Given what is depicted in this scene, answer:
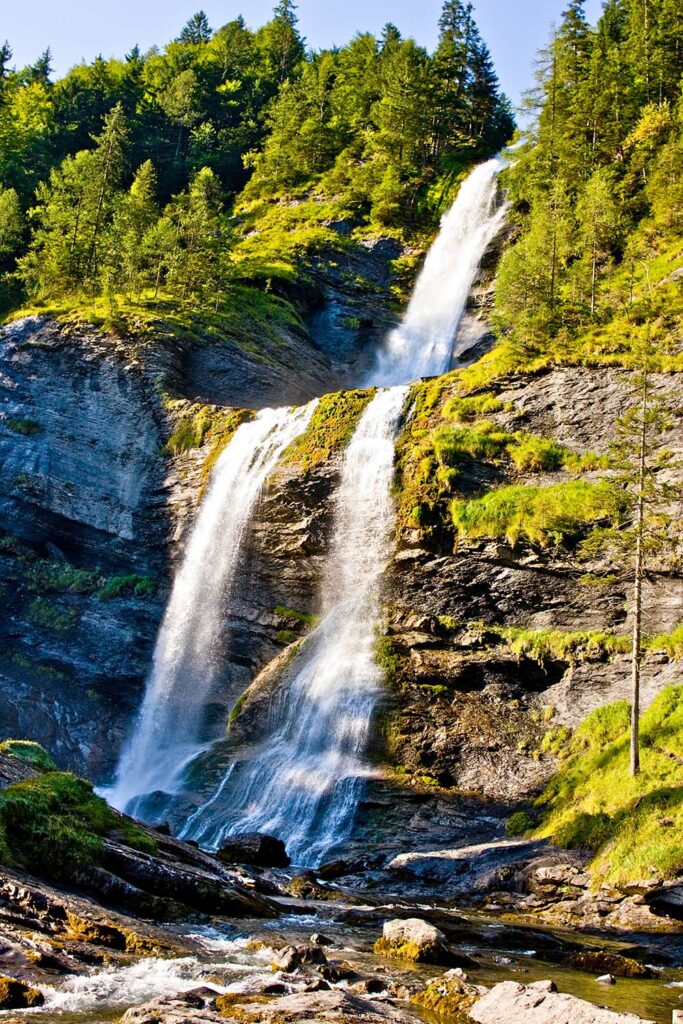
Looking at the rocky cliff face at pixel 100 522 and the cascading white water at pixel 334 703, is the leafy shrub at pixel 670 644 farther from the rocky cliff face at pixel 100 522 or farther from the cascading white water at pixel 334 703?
the rocky cliff face at pixel 100 522

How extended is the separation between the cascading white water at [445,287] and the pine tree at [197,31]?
58104 millimetres

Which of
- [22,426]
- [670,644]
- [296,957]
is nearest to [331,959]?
[296,957]

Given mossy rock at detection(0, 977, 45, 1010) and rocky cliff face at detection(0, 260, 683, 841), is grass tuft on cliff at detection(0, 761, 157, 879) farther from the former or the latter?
rocky cliff face at detection(0, 260, 683, 841)

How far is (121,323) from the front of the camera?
4209 cm

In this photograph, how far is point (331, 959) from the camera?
10.6 metres

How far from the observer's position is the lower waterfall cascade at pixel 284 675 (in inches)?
987

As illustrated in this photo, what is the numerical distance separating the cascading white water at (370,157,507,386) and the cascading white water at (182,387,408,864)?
15729 millimetres

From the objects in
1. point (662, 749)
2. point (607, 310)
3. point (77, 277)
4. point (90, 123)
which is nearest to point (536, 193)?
point (607, 310)

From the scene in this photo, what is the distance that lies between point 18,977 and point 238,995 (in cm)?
223

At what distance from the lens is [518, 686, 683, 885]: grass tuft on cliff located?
55.8 feet

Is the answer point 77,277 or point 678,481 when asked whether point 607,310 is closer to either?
point 678,481

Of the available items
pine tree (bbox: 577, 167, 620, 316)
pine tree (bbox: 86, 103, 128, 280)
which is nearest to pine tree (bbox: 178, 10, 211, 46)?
pine tree (bbox: 86, 103, 128, 280)

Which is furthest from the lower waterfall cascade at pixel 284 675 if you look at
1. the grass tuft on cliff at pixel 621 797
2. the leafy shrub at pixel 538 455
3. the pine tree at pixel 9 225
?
the pine tree at pixel 9 225

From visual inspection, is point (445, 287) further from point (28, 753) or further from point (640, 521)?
point (28, 753)
